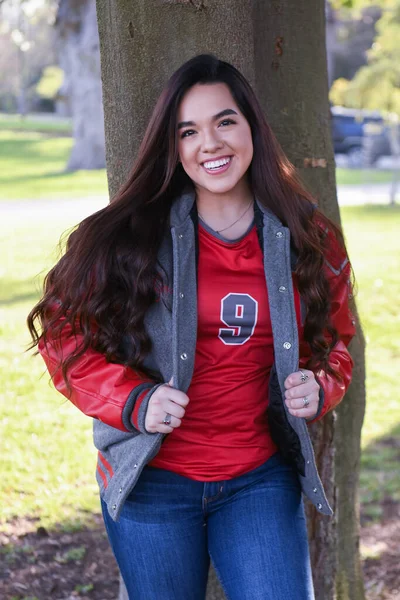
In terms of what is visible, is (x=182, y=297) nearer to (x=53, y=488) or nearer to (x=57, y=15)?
(x=53, y=488)

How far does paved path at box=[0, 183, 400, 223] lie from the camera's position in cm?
1568

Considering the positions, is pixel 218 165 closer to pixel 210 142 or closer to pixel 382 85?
pixel 210 142

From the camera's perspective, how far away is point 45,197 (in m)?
18.6

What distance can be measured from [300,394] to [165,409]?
0.36 m

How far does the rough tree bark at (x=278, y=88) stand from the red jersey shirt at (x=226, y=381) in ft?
2.07

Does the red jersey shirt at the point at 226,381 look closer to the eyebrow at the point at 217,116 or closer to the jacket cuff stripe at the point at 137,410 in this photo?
the jacket cuff stripe at the point at 137,410

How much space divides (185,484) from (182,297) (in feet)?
1.66

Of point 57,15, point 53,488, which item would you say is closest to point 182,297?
point 53,488

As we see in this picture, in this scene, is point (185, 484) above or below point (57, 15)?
below

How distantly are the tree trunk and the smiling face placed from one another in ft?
68.3

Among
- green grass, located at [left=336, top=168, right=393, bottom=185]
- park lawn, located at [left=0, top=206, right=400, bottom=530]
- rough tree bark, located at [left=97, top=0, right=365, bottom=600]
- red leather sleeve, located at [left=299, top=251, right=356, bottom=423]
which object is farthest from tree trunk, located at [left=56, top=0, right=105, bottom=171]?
red leather sleeve, located at [left=299, top=251, right=356, bottom=423]

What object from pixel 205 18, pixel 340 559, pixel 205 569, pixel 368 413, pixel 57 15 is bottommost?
pixel 368 413

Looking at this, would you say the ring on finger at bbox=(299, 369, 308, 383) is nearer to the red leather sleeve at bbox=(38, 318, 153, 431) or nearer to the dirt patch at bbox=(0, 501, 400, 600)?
the red leather sleeve at bbox=(38, 318, 153, 431)

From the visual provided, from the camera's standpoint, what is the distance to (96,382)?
240 cm
